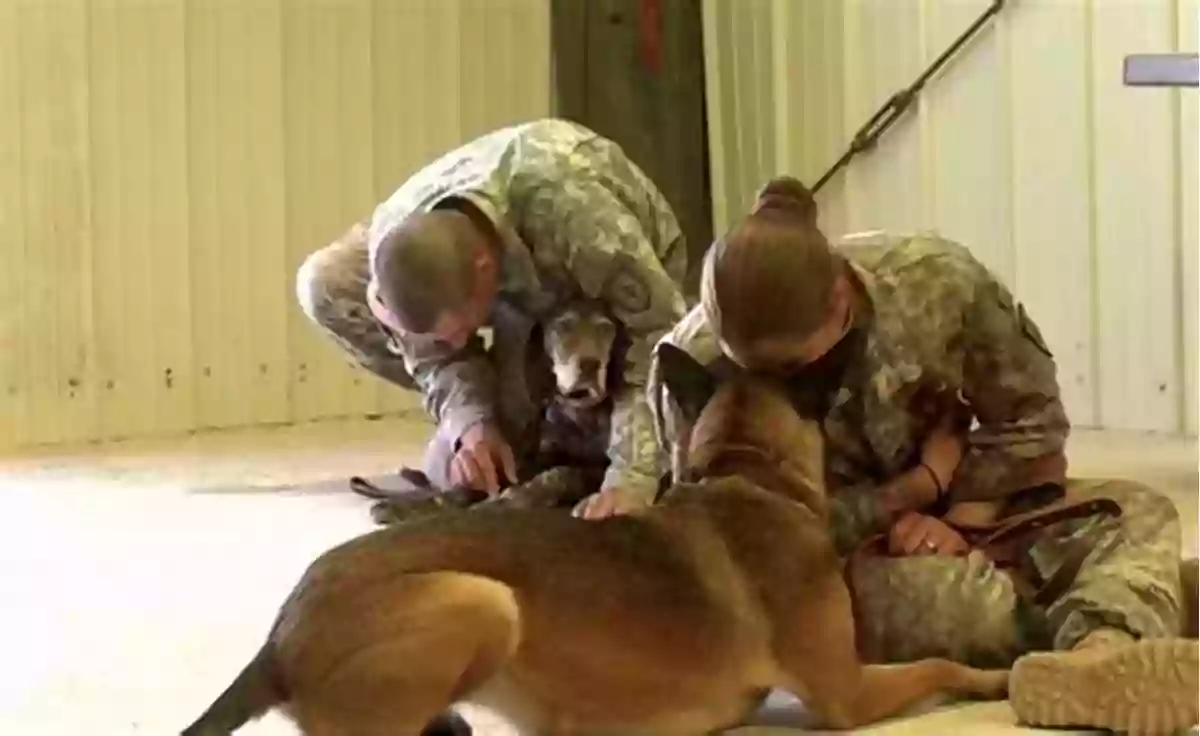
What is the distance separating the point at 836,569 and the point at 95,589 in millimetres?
1094

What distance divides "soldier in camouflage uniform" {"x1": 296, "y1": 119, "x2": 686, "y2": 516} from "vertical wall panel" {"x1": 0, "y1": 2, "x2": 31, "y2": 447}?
1.37 metres

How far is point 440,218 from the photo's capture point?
6.98 ft

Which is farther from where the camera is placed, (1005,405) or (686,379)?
(1005,405)

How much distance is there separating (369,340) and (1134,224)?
158 centimetres

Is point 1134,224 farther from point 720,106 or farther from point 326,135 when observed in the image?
point 326,135

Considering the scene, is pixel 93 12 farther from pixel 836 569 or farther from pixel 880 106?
pixel 836 569

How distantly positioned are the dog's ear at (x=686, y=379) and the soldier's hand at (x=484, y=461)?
94cm

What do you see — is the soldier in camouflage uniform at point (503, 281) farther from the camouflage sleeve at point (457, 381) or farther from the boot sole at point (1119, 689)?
the boot sole at point (1119, 689)

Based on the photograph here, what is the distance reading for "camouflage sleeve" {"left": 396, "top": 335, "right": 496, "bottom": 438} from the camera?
258 cm

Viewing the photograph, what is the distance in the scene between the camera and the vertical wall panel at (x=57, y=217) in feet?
12.9

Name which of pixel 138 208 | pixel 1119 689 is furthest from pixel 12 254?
pixel 1119 689

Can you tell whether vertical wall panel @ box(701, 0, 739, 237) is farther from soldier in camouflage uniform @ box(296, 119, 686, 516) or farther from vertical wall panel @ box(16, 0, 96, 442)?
soldier in camouflage uniform @ box(296, 119, 686, 516)

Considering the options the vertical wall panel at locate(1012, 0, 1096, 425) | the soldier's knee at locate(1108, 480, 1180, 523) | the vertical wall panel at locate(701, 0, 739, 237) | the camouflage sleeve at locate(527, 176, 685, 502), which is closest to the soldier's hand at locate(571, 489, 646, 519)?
the camouflage sleeve at locate(527, 176, 685, 502)

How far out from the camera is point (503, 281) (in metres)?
2.40
